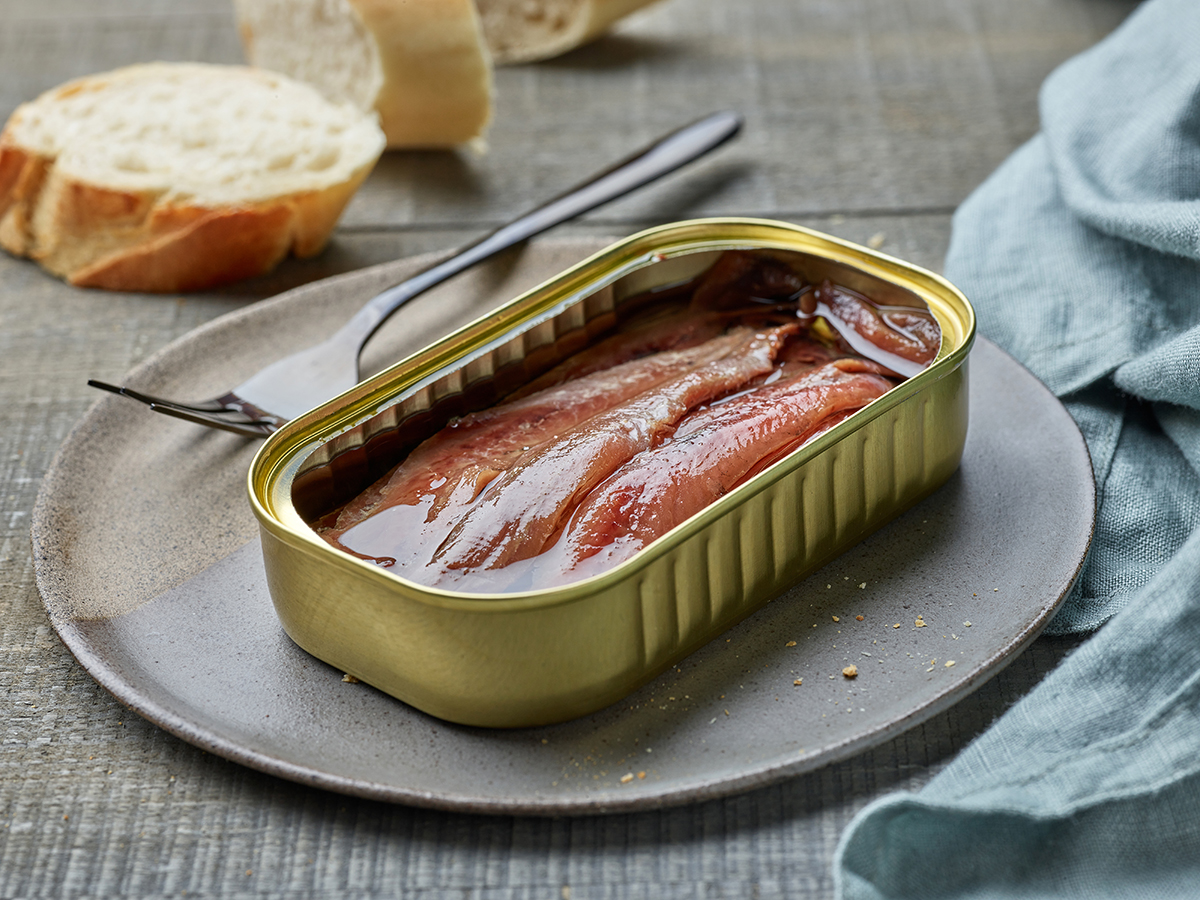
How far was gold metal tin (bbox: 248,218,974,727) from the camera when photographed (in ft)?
3.98

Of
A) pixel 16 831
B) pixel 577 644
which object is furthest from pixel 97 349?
pixel 577 644

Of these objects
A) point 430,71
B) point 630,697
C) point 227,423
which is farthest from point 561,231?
point 630,697

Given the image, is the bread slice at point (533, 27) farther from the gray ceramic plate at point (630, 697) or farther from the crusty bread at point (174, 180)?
the gray ceramic plate at point (630, 697)

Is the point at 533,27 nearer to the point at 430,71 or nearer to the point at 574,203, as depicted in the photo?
the point at 430,71

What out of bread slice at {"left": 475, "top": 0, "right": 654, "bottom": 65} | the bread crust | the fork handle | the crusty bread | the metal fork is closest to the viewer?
the metal fork

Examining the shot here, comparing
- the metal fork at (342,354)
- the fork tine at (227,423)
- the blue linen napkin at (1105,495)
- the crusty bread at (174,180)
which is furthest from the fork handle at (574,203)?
the blue linen napkin at (1105,495)

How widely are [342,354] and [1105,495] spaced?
1081 mm

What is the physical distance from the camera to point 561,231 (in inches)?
96.1

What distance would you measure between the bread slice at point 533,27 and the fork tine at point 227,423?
1573mm

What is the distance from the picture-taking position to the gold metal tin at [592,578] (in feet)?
3.98

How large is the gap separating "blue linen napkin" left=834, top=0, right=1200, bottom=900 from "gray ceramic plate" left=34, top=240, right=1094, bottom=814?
0.09 metres

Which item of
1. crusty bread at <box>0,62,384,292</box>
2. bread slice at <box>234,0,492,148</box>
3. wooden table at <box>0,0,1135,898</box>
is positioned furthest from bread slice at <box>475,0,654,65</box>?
crusty bread at <box>0,62,384,292</box>

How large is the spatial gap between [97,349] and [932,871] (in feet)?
5.22

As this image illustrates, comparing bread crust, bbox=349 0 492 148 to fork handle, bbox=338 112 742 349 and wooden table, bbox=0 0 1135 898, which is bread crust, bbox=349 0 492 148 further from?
fork handle, bbox=338 112 742 349
